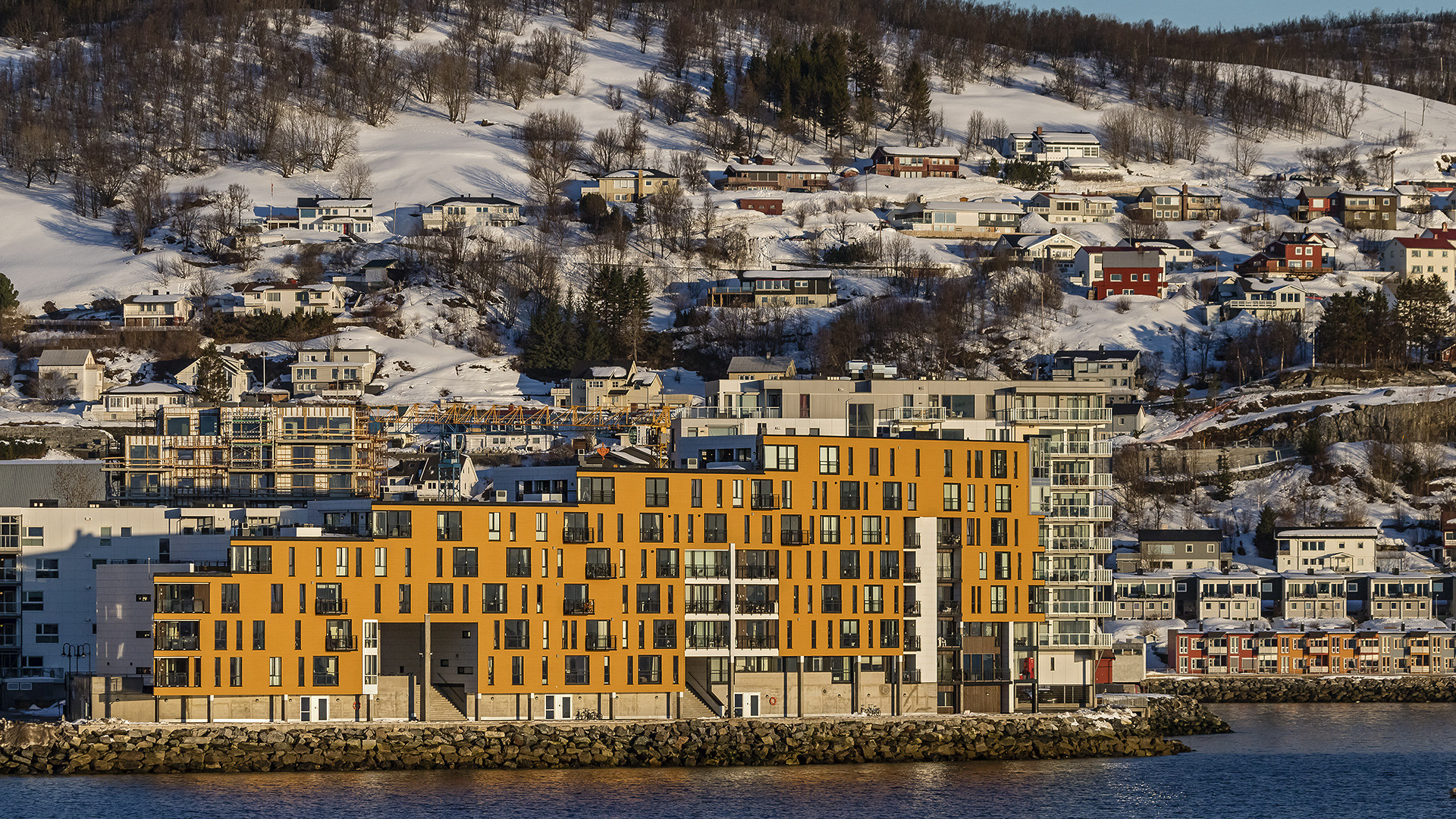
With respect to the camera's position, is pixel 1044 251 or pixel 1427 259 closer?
pixel 1427 259

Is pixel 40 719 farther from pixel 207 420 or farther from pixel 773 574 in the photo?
pixel 207 420

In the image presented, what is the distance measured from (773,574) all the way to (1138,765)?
42.9 feet

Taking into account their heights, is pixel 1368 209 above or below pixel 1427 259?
above

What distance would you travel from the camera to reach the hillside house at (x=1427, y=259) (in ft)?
500

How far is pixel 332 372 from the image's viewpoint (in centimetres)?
13088

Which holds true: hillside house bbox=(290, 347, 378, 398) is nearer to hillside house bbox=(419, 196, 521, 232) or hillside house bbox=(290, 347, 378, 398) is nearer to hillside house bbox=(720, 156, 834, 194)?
hillside house bbox=(419, 196, 521, 232)

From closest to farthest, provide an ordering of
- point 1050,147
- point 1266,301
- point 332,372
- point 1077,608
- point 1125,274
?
1. point 1077,608
2. point 332,372
3. point 1266,301
4. point 1125,274
5. point 1050,147

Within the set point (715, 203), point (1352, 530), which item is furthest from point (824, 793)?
point (715, 203)

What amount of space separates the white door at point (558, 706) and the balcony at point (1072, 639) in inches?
692

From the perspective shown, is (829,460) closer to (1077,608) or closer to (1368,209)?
(1077,608)

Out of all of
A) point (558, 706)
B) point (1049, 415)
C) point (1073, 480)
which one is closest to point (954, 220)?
point (1049, 415)

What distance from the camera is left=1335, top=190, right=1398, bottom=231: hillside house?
557 ft

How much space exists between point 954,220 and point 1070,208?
42.3 feet

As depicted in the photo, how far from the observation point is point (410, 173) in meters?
182
